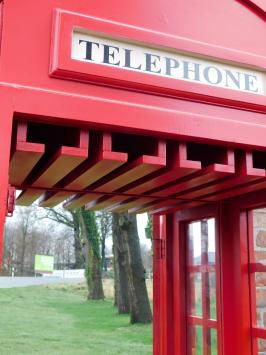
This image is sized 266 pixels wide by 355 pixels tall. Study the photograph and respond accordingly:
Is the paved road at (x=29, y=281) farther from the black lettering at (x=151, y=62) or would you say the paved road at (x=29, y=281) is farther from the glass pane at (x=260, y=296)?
the black lettering at (x=151, y=62)

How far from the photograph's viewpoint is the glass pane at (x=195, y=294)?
7.20ft

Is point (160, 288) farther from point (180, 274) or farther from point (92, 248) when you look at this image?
point (92, 248)

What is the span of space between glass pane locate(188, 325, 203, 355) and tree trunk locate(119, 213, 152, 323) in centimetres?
662

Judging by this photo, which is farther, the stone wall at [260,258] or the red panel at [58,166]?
the stone wall at [260,258]

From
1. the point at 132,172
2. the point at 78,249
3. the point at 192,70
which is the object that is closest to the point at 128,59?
the point at 192,70

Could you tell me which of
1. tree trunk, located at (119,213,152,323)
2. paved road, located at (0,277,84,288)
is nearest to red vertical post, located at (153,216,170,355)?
tree trunk, located at (119,213,152,323)

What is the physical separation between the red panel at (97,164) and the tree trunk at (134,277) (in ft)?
24.1

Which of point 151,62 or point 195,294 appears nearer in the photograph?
point 151,62

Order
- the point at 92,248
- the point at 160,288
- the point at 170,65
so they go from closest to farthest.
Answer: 1. the point at 170,65
2. the point at 160,288
3. the point at 92,248

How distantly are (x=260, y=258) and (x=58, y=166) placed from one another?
1.07 metres

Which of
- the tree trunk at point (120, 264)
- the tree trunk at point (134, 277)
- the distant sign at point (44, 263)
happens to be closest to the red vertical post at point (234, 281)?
the tree trunk at point (134, 277)

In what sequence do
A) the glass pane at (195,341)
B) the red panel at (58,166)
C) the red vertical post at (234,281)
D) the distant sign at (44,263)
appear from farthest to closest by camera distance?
the distant sign at (44,263) → the glass pane at (195,341) → the red vertical post at (234,281) → the red panel at (58,166)

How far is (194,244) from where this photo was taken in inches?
88.9

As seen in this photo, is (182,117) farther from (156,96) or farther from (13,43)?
(13,43)
